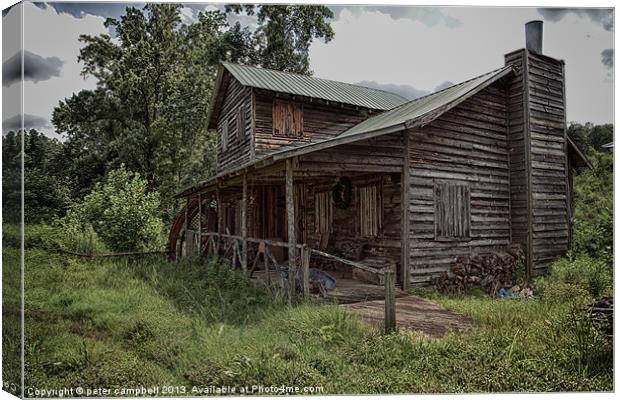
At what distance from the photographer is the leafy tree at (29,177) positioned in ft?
18.7

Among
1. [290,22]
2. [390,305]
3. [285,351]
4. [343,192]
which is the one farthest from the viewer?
[343,192]

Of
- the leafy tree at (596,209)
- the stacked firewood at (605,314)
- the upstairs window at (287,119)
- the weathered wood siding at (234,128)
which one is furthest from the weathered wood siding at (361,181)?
the stacked firewood at (605,314)

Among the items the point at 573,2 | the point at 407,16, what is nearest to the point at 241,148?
the point at 407,16

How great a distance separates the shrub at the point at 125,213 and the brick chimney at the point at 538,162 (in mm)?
8458

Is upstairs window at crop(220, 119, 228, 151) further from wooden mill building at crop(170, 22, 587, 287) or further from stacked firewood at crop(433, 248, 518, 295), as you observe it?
stacked firewood at crop(433, 248, 518, 295)

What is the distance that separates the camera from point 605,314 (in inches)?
232

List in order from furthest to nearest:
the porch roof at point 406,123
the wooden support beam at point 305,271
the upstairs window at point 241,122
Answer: the upstairs window at point 241,122 → the porch roof at point 406,123 → the wooden support beam at point 305,271

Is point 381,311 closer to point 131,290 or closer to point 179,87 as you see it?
point 131,290

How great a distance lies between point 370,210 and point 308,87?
4.39 metres

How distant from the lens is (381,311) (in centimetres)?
773

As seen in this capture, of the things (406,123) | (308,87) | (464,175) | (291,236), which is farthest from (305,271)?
(308,87)

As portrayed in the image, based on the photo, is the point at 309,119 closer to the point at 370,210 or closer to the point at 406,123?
the point at 370,210

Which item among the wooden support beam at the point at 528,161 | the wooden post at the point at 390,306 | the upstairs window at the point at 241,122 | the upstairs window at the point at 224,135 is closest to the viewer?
the wooden post at the point at 390,306

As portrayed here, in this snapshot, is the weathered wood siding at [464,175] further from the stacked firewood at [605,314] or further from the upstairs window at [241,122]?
the upstairs window at [241,122]
